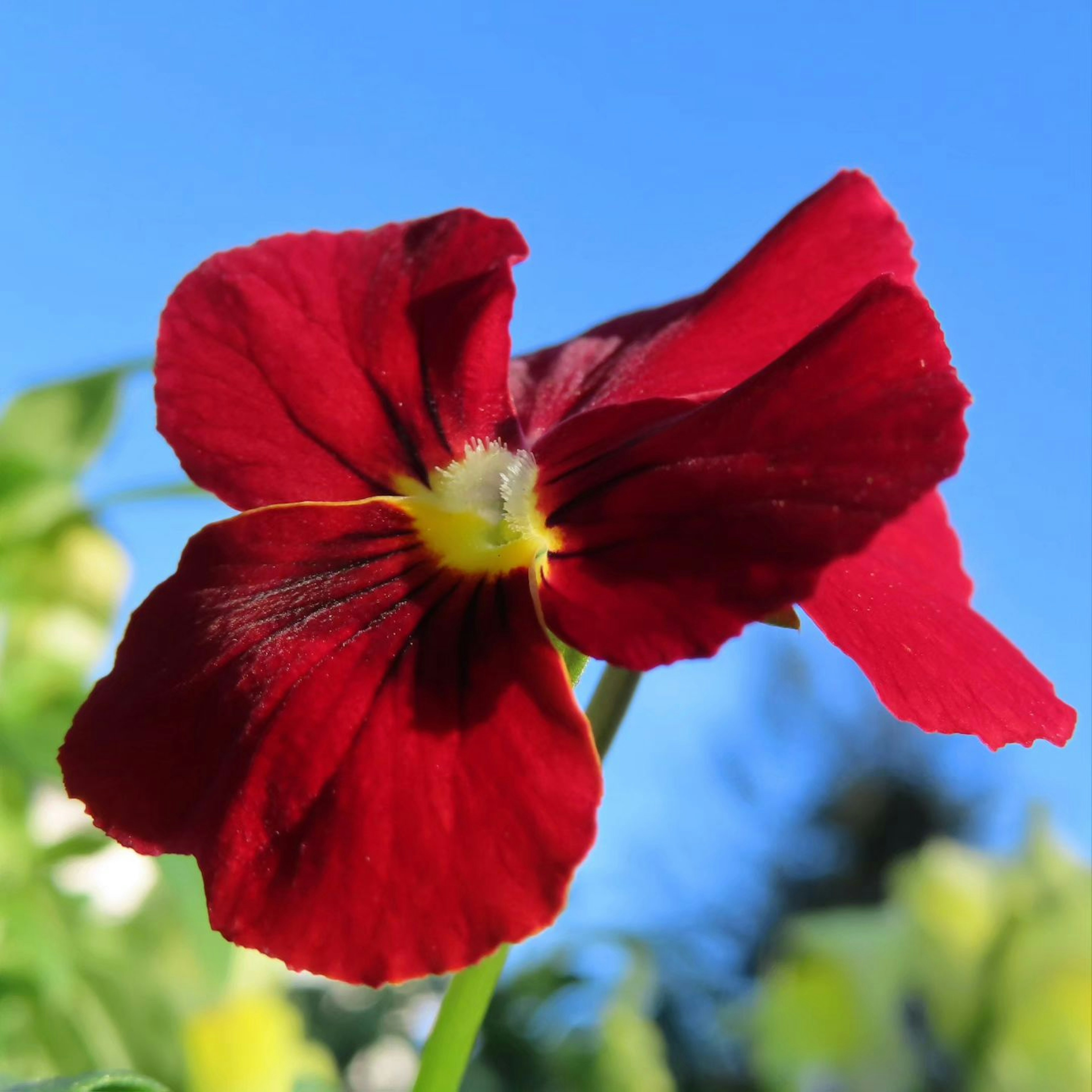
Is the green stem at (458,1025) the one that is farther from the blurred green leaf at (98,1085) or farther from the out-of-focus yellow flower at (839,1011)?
the out-of-focus yellow flower at (839,1011)

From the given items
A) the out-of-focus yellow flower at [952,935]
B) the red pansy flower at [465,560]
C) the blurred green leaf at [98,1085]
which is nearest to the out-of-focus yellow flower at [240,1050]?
the blurred green leaf at [98,1085]

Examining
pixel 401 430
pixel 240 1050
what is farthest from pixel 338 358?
pixel 240 1050

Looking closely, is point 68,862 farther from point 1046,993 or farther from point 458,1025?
point 1046,993

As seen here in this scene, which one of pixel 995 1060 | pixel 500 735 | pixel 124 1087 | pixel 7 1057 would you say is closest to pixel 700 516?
pixel 500 735

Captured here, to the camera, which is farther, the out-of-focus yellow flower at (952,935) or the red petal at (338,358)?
the out-of-focus yellow flower at (952,935)

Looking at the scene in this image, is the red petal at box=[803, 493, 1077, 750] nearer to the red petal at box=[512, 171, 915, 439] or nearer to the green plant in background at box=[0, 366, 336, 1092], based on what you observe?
the red petal at box=[512, 171, 915, 439]

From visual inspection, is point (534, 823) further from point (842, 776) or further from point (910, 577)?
point (842, 776)
